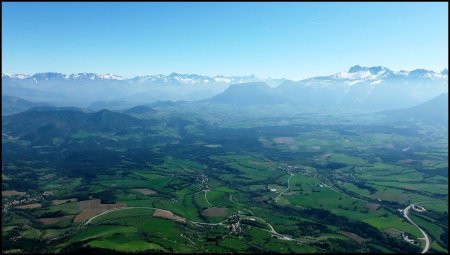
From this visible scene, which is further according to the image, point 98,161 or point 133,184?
point 98,161

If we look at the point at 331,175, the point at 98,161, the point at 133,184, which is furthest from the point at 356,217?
the point at 98,161

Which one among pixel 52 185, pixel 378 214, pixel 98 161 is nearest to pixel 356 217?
pixel 378 214

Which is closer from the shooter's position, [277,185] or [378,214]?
[378,214]

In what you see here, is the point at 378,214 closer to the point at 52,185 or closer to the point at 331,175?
the point at 331,175

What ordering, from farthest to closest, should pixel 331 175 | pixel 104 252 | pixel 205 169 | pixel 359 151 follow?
1. pixel 359 151
2. pixel 205 169
3. pixel 331 175
4. pixel 104 252

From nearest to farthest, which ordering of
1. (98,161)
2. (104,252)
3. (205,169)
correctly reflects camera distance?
1. (104,252)
2. (205,169)
3. (98,161)

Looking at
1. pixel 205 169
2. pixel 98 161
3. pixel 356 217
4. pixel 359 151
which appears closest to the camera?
pixel 356 217

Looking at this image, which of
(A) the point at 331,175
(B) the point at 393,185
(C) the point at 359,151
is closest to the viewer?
(B) the point at 393,185

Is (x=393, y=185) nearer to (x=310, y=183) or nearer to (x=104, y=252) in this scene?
(x=310, y=183)
